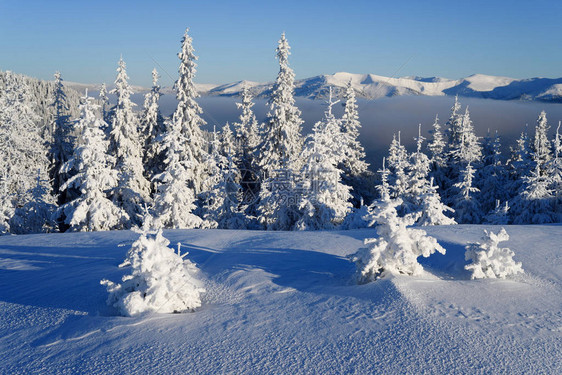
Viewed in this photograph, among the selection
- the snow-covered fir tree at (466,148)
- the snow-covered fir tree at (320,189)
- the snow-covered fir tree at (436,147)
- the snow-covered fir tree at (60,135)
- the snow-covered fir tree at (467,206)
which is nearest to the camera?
the snow-covered fir tree at (320,189)

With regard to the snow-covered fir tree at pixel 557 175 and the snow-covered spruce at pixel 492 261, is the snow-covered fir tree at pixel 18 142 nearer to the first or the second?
the snow-covered spruce at pixel 492 261

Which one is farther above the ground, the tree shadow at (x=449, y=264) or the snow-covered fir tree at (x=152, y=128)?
the snow-covered fir tree at (x=152, y=128)

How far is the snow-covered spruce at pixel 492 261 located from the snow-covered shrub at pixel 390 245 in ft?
3.33

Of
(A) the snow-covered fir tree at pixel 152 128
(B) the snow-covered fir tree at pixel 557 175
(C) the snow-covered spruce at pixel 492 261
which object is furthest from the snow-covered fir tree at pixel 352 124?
(C) the snow-covered spruce at pixel 492 261

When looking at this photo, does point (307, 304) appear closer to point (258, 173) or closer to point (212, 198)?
point (212, 198)

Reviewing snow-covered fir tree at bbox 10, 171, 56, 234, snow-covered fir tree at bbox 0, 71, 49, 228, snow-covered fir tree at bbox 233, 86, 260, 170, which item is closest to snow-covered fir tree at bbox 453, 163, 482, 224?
snow-covered fir tree at bbox 233, 86, 260, 170

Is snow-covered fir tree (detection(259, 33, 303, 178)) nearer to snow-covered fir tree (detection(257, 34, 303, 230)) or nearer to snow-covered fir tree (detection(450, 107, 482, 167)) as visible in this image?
snow-covered fir tree (detection(257, 34, 303, 230))

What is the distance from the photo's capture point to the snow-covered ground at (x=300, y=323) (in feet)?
15.8

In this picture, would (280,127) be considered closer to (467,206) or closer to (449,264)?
(467,206)

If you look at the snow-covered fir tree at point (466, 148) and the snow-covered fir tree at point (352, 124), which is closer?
the snow-covered fir tree at point (352, 124)

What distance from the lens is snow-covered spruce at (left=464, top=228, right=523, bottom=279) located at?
24.8 feet

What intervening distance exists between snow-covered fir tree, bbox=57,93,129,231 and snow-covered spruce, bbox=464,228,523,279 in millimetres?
18071

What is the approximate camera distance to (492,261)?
7629mm

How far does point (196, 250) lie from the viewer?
10.8m
